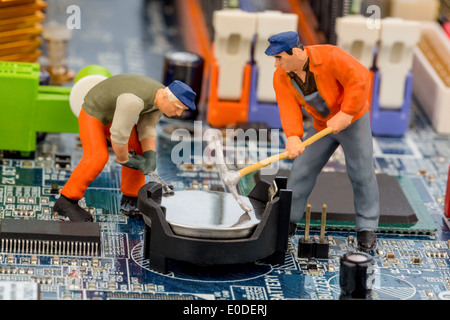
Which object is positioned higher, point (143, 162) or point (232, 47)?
point (232, 47)

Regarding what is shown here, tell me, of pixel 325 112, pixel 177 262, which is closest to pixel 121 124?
pixel 177 262

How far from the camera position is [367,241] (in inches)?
472

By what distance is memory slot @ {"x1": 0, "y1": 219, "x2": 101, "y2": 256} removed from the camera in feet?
37.0

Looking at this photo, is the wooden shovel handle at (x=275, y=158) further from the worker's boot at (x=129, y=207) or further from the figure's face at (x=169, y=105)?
the worker's boot at (x=129, y=207)

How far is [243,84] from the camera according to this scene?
15.0 m

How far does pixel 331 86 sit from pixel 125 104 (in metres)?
1.96

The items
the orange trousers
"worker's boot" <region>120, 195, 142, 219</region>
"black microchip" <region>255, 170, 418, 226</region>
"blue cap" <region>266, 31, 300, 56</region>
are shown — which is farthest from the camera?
"black microchip" <region>255, 170, 418, 226</region>

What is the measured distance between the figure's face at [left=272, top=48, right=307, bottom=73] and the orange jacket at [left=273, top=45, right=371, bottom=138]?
105 millimetres

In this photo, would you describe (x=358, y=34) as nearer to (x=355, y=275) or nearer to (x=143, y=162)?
(x=143, y=162)

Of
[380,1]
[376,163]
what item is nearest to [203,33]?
[380,1]

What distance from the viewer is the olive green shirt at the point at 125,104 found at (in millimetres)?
11438

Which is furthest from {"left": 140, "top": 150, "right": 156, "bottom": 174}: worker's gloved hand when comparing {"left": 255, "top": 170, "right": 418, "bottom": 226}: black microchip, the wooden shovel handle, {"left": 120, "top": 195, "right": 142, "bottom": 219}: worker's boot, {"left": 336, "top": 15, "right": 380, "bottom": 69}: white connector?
{"left": 336, "top": 15, "right": 380, "bottom": 69}: white connector

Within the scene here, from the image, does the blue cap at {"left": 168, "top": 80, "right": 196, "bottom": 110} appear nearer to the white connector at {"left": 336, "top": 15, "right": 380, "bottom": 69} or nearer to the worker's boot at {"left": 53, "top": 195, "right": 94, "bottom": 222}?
the worker's boot at {"left": 53, "top": 195, "right": 94, "bottom": 222}
